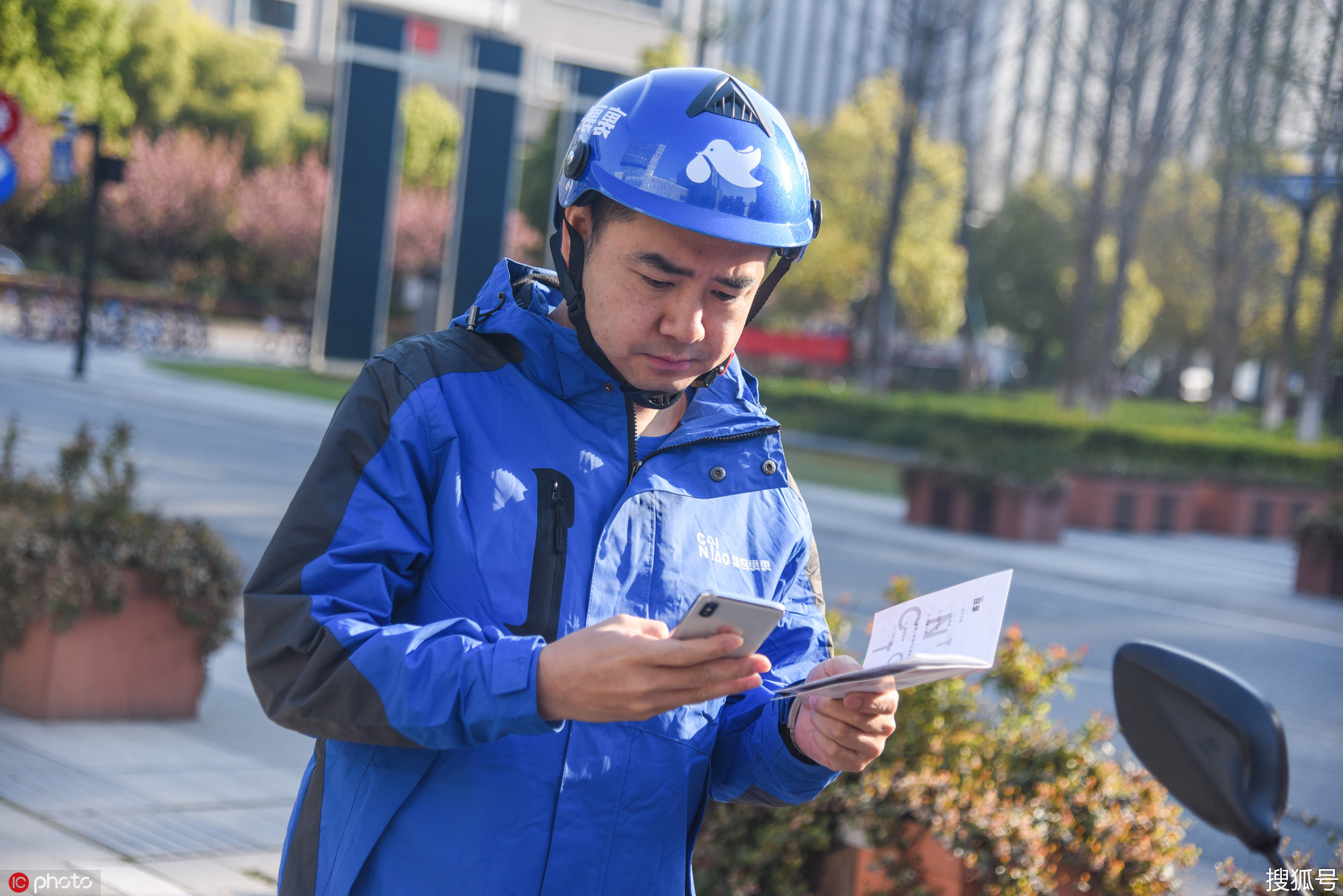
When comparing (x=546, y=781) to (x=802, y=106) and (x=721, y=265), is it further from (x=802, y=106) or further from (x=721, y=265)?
(x=802, y=106)

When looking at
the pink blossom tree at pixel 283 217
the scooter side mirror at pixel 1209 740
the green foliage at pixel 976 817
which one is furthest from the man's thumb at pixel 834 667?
the pink blossom tree at pixel 283 217

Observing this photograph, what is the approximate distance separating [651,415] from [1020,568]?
12.0 metres

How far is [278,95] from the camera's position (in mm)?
51188

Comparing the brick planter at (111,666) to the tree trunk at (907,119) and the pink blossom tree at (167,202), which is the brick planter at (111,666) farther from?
the pink blossom tree at (167,202)

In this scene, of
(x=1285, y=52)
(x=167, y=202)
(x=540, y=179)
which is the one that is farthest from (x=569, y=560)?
(x=540, y=179)

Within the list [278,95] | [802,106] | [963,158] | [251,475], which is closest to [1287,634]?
[251,475]

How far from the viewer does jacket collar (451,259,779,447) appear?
1.83 metres

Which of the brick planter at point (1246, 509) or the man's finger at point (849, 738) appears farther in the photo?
the brick planter at point (1246, 509)

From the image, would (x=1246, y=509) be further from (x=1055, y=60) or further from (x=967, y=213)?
(x=967, y=213)

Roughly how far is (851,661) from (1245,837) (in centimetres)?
59

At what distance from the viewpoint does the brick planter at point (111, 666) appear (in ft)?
17.0

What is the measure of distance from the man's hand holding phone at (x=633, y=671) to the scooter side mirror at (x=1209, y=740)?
736 mm

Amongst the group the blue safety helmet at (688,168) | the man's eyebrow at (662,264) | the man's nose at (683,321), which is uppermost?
the blue safety helmet at (688,168)

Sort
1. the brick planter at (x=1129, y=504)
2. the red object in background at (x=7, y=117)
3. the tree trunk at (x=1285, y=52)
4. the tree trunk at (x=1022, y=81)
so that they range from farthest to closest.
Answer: the tree trunk at (x=1022, y=81)
the tree trunk at (x=1285, y=52)
the brick planter at (x=1129, y=504)
the red object in background at (x=7, y=117)
